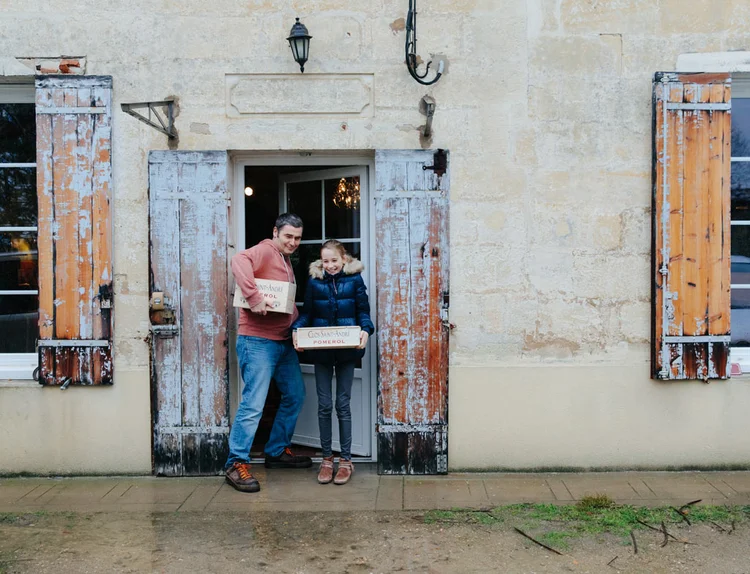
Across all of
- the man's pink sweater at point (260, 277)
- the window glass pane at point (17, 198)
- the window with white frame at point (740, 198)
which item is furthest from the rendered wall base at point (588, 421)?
the window glass pane at point (17, 198)

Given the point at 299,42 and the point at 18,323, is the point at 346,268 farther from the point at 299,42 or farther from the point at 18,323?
the point at 18,323

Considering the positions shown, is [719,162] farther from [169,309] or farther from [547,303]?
[169,309]

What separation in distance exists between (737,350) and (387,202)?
2.83 metres

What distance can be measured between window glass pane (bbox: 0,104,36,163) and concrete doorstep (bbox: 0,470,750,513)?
2351 mm

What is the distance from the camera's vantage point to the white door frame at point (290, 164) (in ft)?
18.7

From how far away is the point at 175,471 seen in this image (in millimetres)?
5570

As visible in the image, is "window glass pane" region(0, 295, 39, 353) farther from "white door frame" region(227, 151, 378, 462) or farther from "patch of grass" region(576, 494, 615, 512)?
"patch of grass" region(576, 494, 615, 512)

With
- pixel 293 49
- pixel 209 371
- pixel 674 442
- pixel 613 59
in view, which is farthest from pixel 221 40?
pixel 674 442

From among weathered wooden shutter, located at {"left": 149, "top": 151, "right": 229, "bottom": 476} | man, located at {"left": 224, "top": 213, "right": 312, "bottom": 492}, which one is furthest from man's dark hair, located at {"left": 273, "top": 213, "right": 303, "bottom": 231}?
weathered wooden shutter, located at {"left": 149, "top": 151, "right": 229, "bottom": 476}

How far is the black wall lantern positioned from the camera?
5.27 metres

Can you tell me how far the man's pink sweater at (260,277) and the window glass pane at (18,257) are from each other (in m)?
1.69

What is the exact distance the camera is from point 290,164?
581 centimetres

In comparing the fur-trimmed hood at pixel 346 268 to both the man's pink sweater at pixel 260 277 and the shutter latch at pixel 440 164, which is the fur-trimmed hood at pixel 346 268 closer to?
the man's pink sweater at pixel 260 277

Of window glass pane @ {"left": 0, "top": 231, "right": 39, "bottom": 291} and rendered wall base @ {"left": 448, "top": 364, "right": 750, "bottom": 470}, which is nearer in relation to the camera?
rendered wall base @ {"left": 448, "top": 364, "right": 750, "bottom": 470}
